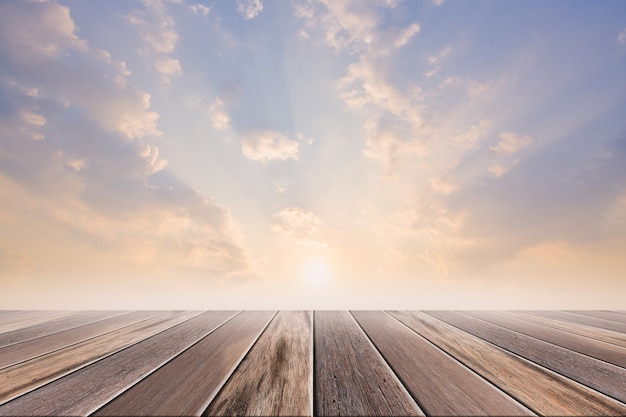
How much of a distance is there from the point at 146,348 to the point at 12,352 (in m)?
0.78

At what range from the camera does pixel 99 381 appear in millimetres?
1021

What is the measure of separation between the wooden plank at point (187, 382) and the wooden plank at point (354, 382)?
397mm

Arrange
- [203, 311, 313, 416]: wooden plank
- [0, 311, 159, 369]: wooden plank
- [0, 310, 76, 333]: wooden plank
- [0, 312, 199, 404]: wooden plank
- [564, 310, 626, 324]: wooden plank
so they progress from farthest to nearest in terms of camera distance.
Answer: [564, 310, 626, 324]: wooden plank, [0, 310, 76, 333]: wooden plank, [0, 311, 159, 369]: wooden plank, [0, 312, 199, 404]: wooden plank, [203, 311, 313, 416]: wooden plank

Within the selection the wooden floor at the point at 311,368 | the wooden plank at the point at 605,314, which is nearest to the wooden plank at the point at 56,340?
the wooden floor at the point at 311,368

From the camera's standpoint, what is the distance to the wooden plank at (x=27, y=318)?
81.9 inches

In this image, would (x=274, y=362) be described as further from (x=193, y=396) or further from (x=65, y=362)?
(x=65, y=362)

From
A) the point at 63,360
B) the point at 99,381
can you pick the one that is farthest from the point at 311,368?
the point at 63,360

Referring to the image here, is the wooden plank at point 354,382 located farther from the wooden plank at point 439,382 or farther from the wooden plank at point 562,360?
the wooden plank at point 562,360

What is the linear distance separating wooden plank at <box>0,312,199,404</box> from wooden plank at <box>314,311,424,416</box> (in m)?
1.14

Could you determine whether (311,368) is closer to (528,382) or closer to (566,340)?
(528,382)

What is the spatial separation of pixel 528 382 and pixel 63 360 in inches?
85.2

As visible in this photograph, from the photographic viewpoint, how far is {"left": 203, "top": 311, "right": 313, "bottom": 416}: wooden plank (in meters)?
0.80

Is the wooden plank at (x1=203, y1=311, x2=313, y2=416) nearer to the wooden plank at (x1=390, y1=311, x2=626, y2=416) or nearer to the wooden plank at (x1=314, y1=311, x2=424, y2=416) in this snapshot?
the wooden plank at (x1=314, y1=311, x2=424, y2=416)

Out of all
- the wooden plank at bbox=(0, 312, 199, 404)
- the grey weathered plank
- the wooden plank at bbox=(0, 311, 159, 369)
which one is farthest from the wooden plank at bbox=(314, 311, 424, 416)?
the wooden plank at bbox=(0, 311, 159, 369)
